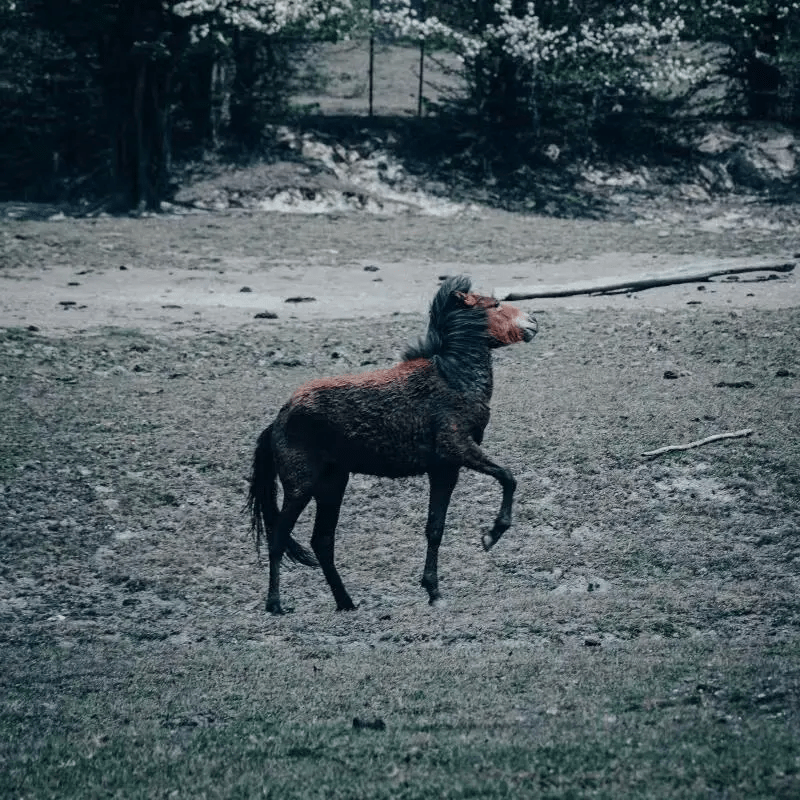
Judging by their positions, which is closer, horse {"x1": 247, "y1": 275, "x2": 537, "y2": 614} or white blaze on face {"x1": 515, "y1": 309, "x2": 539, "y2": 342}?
horse {"x1": 247, "y1": 275, "x2": 537, "y2": 614}

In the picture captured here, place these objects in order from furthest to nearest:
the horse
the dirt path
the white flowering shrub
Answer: the white flowering shrub → the dirt path → the horse

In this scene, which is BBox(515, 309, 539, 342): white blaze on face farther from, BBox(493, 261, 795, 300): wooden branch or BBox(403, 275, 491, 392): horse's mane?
BBox(493, 261, 795, 300): wooden branch

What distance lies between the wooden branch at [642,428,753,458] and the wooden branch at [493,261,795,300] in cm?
491

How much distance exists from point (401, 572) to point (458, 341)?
2.04m

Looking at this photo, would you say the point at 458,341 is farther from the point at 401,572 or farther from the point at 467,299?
the point at 401,572

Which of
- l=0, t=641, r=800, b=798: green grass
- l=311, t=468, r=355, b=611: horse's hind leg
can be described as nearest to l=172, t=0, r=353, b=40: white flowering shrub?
l=311, t=468, r=355, b=611: horse's hind leg

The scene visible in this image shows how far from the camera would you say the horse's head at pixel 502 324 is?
23.8ft

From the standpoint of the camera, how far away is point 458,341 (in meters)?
7.23

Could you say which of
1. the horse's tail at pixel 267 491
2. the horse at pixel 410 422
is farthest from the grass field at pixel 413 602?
the horse at pixel 410 422

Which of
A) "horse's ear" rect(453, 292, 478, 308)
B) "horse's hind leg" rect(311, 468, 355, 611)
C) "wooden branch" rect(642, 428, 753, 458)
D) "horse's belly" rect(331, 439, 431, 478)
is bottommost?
"wooden branch" rect(642, 428, 753, 458)

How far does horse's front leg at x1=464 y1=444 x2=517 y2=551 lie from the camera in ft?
22.8

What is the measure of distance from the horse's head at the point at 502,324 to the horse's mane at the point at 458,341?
32 mm

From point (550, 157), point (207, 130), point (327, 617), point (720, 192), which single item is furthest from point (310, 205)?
point (327, 617)

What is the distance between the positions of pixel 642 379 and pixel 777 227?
13248mm
